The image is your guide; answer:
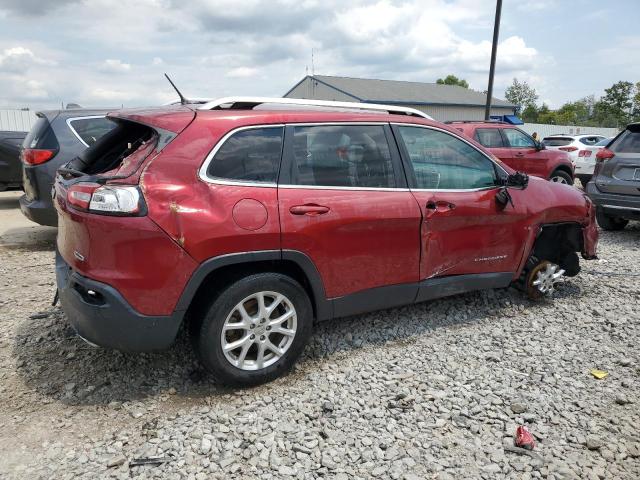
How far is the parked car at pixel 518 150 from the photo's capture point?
10.0 m

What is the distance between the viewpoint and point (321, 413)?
2.95 metres

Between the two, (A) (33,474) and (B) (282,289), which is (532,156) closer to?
(B) (282,289)

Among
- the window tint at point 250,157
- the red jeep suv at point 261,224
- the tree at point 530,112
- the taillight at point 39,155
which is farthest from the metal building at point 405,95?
the window tint at point 250,157

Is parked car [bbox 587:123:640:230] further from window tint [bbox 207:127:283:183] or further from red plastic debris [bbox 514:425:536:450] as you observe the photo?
window tint [bbox 207:127:283:183]

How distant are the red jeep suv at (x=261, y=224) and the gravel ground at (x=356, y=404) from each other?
370mm

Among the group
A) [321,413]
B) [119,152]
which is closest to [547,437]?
[321,413]

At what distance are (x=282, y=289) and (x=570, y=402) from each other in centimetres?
190

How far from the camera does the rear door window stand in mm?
6152

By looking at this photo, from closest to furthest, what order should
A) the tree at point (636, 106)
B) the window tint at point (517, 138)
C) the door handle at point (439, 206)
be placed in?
the door handle at point (439, 206) < the window tint at point (517, 138) < the tree at point (636, 106)

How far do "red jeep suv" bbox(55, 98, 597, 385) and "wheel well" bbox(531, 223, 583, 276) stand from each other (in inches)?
29.4

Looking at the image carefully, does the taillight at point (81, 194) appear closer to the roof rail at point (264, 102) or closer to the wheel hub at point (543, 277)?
the roof rail at point (264, 102)

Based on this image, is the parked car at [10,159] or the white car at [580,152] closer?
the parked car at [10,159]

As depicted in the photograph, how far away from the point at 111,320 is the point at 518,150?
953cm

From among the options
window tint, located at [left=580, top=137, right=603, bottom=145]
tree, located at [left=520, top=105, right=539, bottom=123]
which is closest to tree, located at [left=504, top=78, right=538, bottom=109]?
tree, located at [left=520, top=105, right=539, bottom=123]
